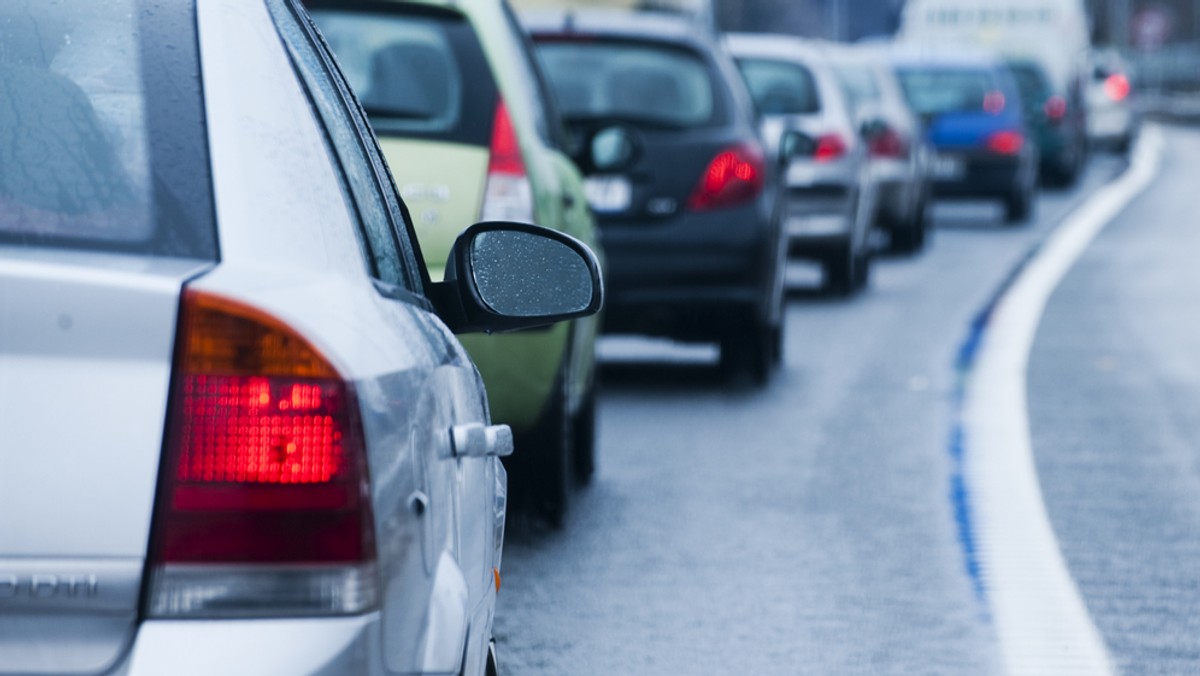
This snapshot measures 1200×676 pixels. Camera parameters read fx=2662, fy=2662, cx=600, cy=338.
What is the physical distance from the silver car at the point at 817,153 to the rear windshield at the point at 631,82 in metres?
5.37

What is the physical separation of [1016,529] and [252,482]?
222 inches

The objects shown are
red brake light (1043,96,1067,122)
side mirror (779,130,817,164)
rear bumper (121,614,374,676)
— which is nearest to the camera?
rear bumper (121,614,374,676)

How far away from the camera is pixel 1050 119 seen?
112ft

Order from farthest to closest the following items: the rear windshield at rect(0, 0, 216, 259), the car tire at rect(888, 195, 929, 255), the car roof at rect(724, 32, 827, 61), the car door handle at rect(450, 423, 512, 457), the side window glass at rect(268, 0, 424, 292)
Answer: the car tire at rect(888, 195, 929, 255), the car roof at rect(724, 32, 827, 61), the car door handle at rect(450, 423, 512, 457), the side window glass at rect(268, 0, 424, 292), the rear windshield at rect(0, 0, 216, 259)

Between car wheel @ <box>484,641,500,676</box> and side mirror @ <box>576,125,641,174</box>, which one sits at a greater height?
car wheel @ <box>484,641,500,676</box>

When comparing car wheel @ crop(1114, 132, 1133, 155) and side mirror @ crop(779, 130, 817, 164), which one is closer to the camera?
side mirror @ crop(779, 130, 817, 164)

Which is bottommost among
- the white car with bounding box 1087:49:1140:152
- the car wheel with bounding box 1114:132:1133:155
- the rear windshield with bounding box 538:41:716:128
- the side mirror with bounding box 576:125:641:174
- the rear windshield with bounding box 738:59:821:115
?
the car wheel with bounding box 1114:132:1133:155

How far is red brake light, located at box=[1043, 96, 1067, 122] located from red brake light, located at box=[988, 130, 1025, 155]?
740 cm

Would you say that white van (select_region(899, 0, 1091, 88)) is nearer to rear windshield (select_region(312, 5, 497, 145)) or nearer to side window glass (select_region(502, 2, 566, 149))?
side window glass (select_region(502, 2, 566, 149))

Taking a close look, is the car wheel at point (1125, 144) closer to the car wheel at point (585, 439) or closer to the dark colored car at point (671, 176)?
the dark colored car at point (671, 176)

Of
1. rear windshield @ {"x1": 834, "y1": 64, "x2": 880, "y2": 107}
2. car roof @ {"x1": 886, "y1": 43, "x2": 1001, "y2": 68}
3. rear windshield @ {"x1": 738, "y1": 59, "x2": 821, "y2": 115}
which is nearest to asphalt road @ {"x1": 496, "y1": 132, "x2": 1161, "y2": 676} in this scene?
rear windshield @ {"x1": 738, "y1": 59, "x2": 821, "y2": 115}

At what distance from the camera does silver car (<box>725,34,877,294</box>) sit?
57.4ft

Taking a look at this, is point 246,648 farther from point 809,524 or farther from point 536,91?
point 536,91

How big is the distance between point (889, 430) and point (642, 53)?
7.59ft
